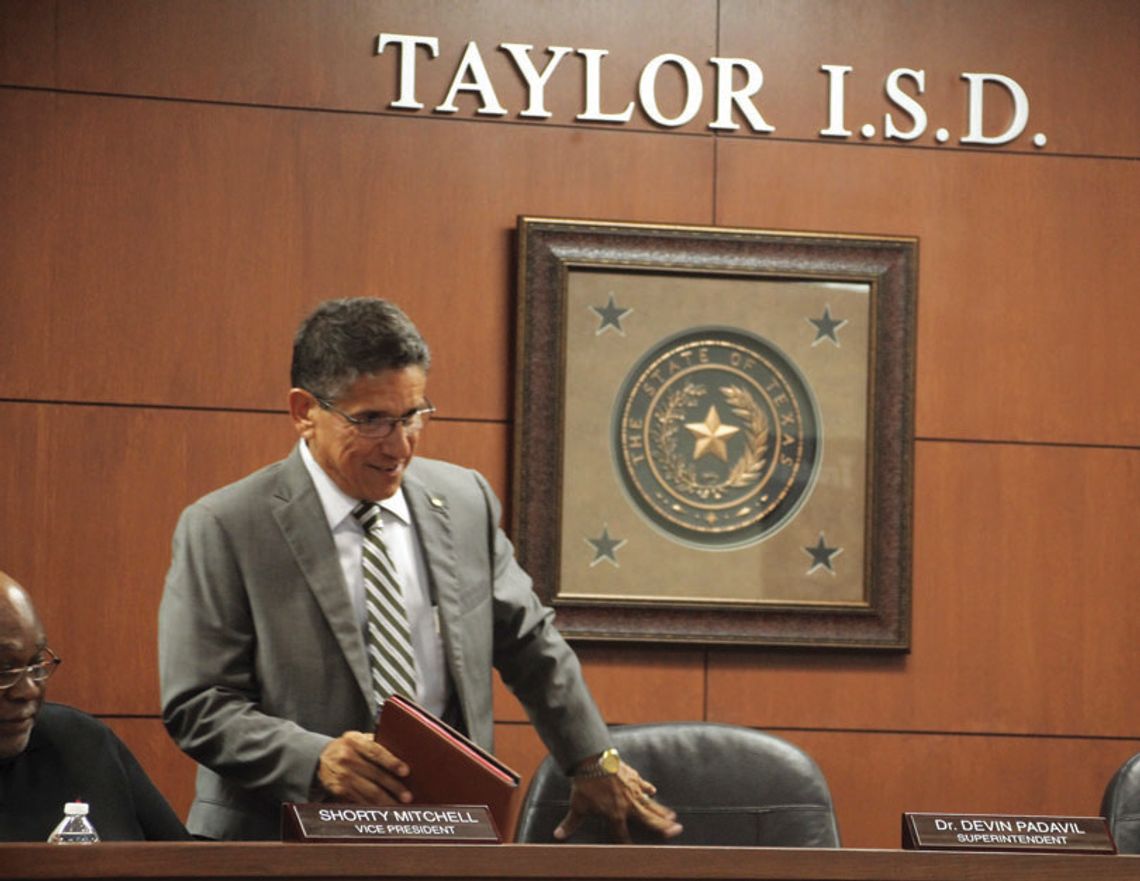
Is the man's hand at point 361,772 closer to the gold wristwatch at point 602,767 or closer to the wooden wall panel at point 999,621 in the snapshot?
the gold wristwatch at point 602,767

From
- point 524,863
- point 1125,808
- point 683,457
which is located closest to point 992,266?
point 683,457

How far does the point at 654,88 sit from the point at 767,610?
1248 mm

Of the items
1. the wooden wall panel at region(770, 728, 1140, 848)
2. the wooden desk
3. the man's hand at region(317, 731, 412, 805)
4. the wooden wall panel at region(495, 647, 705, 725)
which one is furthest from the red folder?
the wooden wall panel at region(770, 728, 1140, 848)

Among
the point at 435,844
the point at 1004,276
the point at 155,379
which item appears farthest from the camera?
the point at 1004,276

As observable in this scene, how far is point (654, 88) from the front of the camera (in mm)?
4254

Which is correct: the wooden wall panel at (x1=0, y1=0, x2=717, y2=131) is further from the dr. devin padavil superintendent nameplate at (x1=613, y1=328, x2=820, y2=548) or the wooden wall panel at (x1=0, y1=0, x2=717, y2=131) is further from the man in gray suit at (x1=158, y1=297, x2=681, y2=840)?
the man in gray suit at (x1=158, y1=297, x2=681, y2=840)

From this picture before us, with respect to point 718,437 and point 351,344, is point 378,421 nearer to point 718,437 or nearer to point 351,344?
point 351,344

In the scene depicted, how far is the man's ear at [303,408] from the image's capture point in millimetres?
2932

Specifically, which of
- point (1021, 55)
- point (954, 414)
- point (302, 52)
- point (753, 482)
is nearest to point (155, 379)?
point (302, 52)

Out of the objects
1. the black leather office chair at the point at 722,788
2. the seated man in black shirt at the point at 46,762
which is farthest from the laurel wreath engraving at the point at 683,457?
the seated man in black shirt at the point at 46,762

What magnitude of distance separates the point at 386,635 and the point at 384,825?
2.70ft

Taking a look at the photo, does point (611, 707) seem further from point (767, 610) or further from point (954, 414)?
point (954, 414)

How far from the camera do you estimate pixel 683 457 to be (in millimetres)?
4234

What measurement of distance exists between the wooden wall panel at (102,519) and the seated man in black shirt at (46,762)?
111 cm
